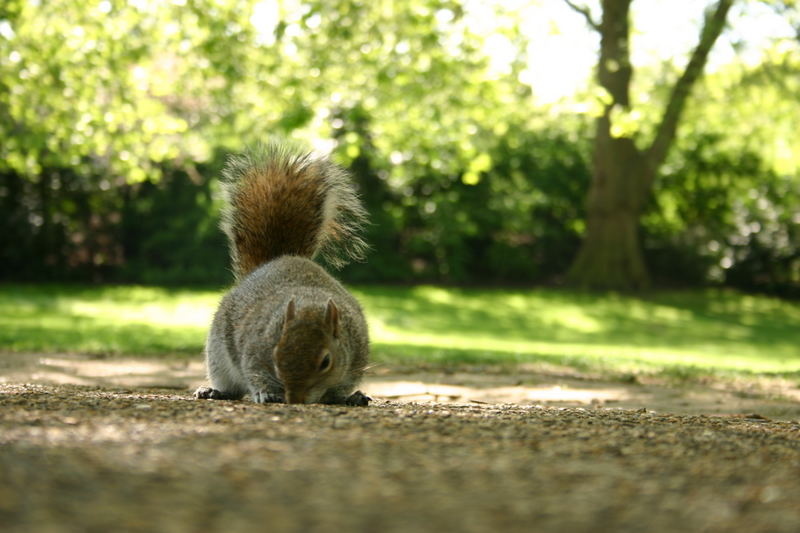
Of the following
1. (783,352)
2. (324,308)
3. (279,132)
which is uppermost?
(279,132)

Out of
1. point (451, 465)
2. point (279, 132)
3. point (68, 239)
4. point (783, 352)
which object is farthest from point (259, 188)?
point (68, 239)

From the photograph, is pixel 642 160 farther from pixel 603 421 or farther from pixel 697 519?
pixel 697 519

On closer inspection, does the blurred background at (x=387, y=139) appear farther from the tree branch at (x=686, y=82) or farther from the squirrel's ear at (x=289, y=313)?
the squirrel's ear at (x=289, y=313)

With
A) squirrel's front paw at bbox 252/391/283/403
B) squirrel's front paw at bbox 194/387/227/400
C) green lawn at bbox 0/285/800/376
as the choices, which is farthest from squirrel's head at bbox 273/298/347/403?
green lawn at bbox 0/285/800/376

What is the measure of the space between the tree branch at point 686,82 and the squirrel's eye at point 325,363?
13383 millimetres

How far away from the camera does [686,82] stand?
58.7 ft

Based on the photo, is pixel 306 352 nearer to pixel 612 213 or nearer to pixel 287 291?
pixel 287 291

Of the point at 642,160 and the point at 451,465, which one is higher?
the point at 642,160

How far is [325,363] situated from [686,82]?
48.1 ft

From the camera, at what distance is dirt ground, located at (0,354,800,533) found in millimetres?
2645

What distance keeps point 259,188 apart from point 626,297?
44.2 ft

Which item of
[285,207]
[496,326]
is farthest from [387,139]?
[285,207]

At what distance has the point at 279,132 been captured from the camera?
14969mm

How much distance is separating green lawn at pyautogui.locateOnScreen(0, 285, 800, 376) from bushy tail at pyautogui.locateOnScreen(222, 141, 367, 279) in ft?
9.01
